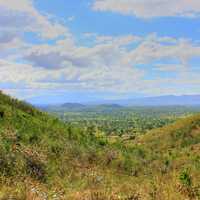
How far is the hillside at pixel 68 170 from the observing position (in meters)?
7.90

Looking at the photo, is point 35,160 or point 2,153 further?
point 35,160

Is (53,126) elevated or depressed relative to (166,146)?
elevated

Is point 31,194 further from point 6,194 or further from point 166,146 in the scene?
point 166,146

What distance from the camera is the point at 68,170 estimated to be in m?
13.1

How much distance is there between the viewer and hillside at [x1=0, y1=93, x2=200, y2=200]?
25.9 feet

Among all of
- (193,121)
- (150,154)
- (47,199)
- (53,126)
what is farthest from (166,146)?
(47,199)

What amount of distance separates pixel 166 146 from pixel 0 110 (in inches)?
1502

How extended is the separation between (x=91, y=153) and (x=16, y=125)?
3.46 meters

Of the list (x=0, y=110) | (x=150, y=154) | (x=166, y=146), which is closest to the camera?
(x=0, y=110)

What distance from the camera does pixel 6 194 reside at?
266 inches

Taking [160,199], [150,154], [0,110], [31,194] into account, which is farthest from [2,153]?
[150,154]

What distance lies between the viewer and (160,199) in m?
7.71

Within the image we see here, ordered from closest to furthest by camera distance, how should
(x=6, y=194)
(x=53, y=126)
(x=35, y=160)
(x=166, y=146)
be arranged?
(x=6, y=194) < (x=35, y=160) < (x=53, y=126) < (x=166, y=146)

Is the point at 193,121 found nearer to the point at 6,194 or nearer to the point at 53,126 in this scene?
the point at 53,126
